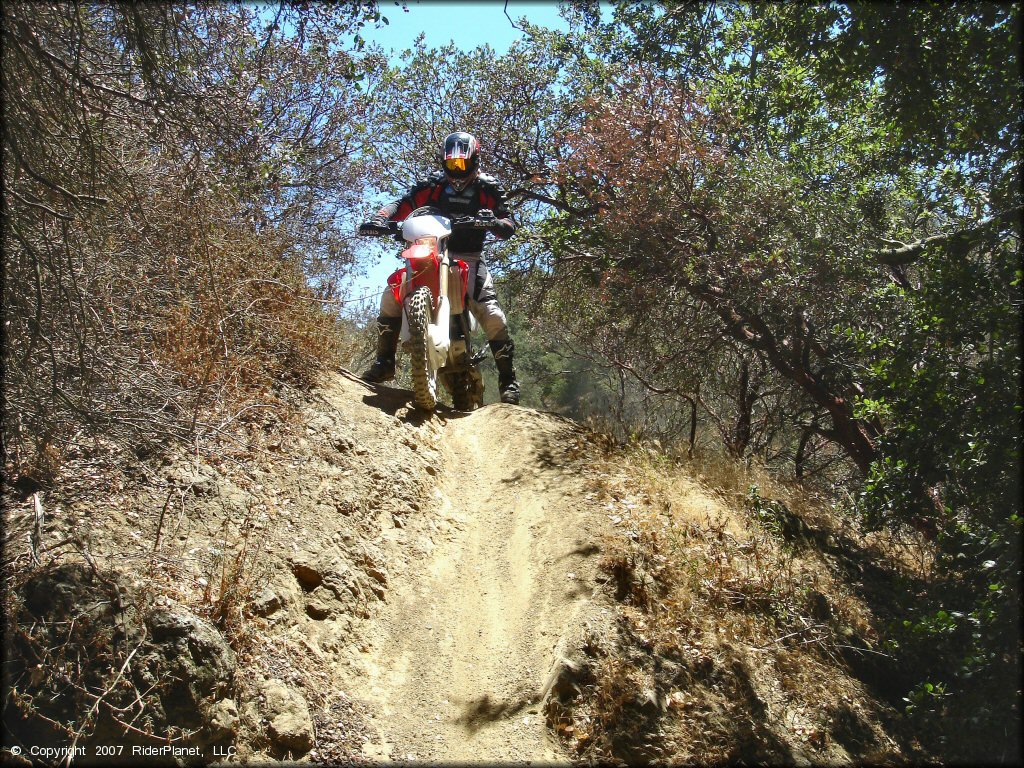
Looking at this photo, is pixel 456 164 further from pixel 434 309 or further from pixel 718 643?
pixel 718 643

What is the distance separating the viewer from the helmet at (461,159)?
8.12 m

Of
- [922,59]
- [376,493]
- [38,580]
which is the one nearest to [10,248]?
[38,580]

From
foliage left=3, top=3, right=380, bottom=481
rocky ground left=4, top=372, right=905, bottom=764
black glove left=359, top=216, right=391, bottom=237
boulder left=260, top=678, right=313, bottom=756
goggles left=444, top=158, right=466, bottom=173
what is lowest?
boulder left=260, top=678, right=313, bottom=756

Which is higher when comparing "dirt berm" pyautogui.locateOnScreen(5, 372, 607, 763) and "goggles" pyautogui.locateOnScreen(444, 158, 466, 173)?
"goggles" pyautogui.locateOnScreen(444, 158, 466, 173)

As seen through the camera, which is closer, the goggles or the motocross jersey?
the goggles

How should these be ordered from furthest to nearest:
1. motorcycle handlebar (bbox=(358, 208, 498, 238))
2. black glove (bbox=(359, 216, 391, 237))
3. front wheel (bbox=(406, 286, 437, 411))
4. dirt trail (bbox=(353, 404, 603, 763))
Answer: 1. black glove (bbox=(359, 216, 391, 237))
2. motorcycle handlebar (bbox=(358, 208, 498, 238))
3. front wheel (bbox=(406, 286, 437, 411))
4. dirt trail (bbox=(353, 404, 603, 763))

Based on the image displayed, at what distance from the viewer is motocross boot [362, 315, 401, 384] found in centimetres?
797

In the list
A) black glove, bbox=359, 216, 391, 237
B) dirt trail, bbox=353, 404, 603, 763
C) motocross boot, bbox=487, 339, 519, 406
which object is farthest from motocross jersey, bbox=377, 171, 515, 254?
dirt trail, bbox=353, 404, 603, 763

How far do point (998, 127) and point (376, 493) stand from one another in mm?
4764

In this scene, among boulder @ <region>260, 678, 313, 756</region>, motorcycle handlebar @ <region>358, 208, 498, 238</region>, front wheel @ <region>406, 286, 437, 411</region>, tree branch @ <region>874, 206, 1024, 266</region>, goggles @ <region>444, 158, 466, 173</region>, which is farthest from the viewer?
goggles @ <region>444, 158, 466, 173</region>

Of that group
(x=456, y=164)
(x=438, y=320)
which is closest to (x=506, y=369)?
(x=438, y=320)

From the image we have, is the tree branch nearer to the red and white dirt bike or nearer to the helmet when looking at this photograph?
→ the red and white dirt bike

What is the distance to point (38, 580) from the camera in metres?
3.31

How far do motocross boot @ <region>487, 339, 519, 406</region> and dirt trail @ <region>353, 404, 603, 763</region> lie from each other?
1540 mm
